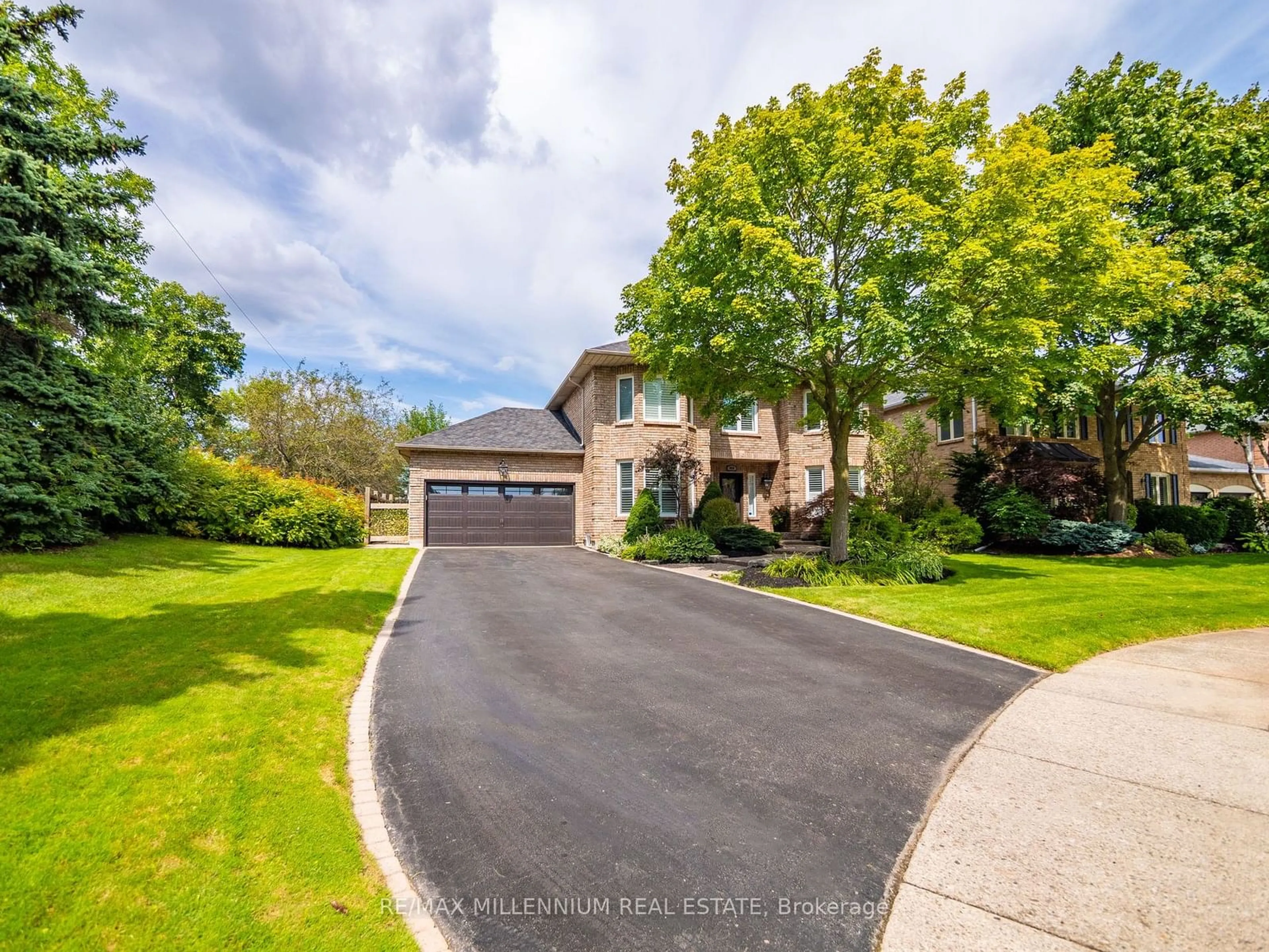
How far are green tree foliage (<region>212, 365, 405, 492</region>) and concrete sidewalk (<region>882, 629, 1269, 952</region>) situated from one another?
2911 cm

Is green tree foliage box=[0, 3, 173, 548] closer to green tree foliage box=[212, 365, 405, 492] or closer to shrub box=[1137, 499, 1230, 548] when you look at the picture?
green tree foliage box=[212, 365, 405, 492]

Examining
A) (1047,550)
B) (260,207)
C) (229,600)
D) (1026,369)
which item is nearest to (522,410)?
(260,207)

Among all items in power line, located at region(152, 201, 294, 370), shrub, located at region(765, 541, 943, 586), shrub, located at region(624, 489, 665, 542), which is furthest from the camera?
shrub, located at region(624, 489, 665, 542)

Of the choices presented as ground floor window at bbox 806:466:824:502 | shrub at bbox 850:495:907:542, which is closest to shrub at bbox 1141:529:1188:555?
shrub at bbox 850:495:907:542

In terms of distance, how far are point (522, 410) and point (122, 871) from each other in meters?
21.3

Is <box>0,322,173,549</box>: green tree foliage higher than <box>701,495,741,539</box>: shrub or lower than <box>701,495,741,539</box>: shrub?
higher

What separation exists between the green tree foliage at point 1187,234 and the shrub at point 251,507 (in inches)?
812

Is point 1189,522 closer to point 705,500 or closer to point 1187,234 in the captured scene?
point 1187,234

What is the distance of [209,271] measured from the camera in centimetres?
1534

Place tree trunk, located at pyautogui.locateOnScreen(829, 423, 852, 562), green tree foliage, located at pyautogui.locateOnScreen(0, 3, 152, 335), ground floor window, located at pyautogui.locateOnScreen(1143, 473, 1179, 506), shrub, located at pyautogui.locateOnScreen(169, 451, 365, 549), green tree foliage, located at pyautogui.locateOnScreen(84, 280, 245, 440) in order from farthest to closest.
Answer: green tree foliage, located at pyautogui.locateOnScreen(84, 280, 245, 440) < ground floor window, located at pyautogui.locateOnScreen(1143, 473, 1179, 506) < shrub, located at pyautogui.locateOnScreen(169, 451, 365, 549) < tree trunk, located at pyautogui.locateOnScreen(829, 423, 852, 562) < green tree foliage, located at pyautogui.locateOnScreen(0, 3, 152, 335)

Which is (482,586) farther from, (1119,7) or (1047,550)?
(1047,550)

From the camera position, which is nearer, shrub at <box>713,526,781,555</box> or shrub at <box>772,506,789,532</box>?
shrub at <box>713,526,781,555</box>

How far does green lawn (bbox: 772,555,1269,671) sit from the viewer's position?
674cm

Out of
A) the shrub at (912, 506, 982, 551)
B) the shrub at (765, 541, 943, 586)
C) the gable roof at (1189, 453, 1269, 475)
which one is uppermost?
the gable roof at (1189, 453, 1269, 475)
